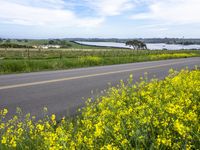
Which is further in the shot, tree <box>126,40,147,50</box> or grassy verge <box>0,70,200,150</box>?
tree <box>126,40,147,50</box>

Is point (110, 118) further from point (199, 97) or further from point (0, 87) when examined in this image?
point (0, 87)

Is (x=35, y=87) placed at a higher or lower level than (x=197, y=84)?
lower

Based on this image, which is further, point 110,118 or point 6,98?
point 6,98

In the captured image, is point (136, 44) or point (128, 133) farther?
point (136, 44)

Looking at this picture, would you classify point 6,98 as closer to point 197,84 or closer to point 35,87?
point 35,87

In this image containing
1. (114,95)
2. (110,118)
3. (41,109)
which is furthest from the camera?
(41,109)

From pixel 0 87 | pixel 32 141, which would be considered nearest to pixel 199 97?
pixel 32 141

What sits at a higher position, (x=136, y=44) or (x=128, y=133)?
(x=128, y=133)

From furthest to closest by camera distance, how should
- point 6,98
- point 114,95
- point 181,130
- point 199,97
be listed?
1. point 6,98
2. point 114,95
3. point 199,97
4. point 181,130

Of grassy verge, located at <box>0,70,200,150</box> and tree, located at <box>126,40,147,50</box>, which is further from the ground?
grassy verge, located at <box>0,70,200,150</box>

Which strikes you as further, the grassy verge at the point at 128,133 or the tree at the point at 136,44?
the tree at the point at 136,44

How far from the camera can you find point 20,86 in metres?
10.2

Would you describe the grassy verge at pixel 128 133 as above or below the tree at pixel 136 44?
above

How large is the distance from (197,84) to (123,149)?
3422 millimetres
